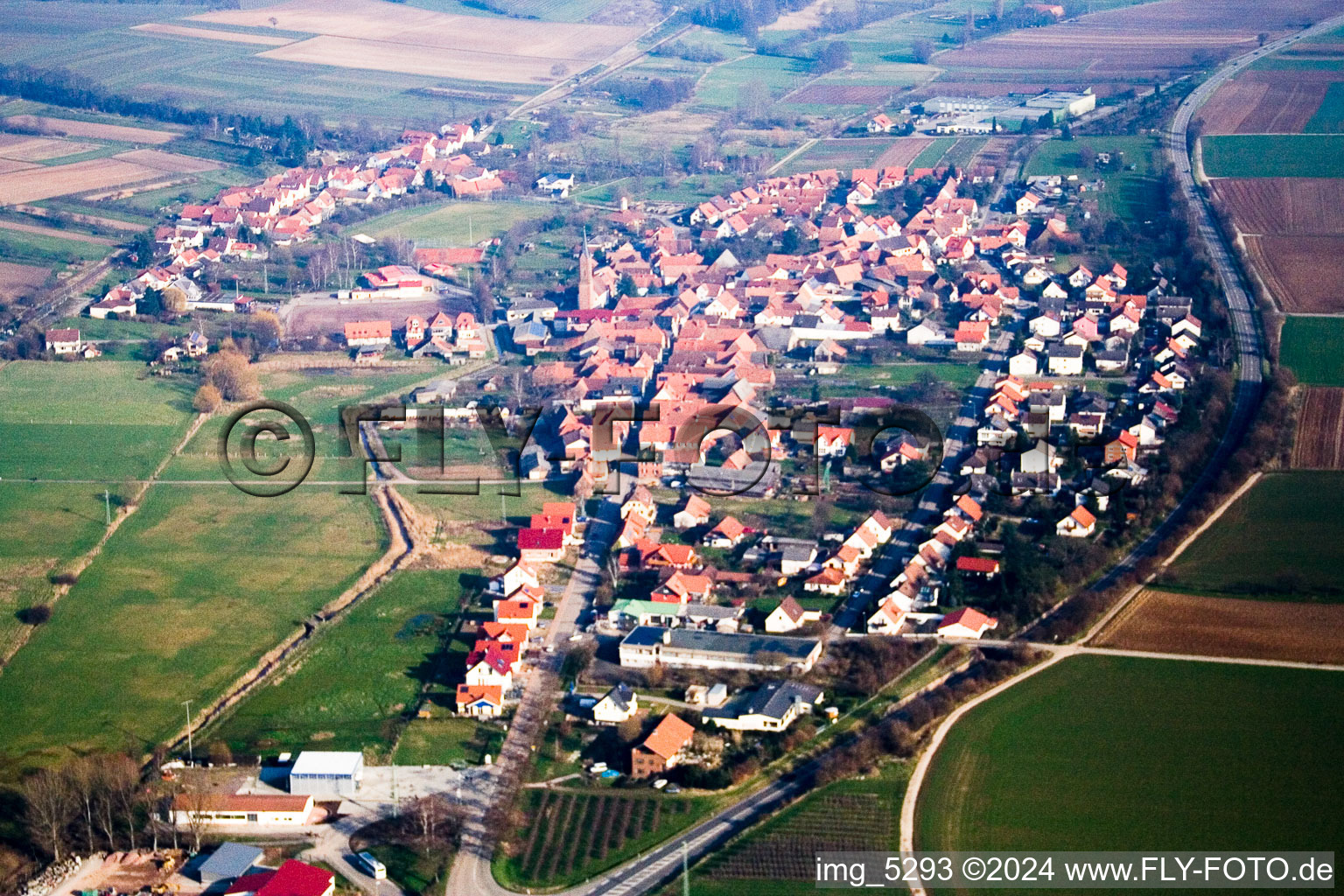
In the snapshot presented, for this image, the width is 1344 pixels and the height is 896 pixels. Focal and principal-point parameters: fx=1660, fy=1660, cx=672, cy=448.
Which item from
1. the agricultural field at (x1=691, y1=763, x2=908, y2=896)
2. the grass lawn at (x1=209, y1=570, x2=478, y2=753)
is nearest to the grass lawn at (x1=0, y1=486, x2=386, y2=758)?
the grass lawn at (x1=209, y1=570, x2=478, y2=753)

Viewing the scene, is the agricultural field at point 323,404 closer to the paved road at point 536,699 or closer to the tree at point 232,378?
the tree at point 232,378

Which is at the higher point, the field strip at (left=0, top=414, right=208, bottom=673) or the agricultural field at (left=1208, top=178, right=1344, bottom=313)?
the agricultural field at (left=1208, top=178, right=1344, bottom=313)

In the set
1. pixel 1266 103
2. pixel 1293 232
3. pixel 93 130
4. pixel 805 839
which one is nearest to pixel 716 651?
pixel 805 839

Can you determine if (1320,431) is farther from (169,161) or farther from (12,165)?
(12,165)

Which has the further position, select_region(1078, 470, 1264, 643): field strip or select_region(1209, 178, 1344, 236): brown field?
select_region(1209, 178, 1344, 236): brown field

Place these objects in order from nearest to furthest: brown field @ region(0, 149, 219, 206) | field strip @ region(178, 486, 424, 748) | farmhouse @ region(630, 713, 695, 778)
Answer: farmhouse @ region(630, 713, 695, 778) < field strip @ region(178, 486, 424, 748) < brown field @ region(0, 149, 219, 206)

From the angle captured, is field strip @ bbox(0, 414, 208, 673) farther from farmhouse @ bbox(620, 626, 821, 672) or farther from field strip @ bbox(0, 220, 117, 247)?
field strip @ bbox(0, 220, 117, 247)
